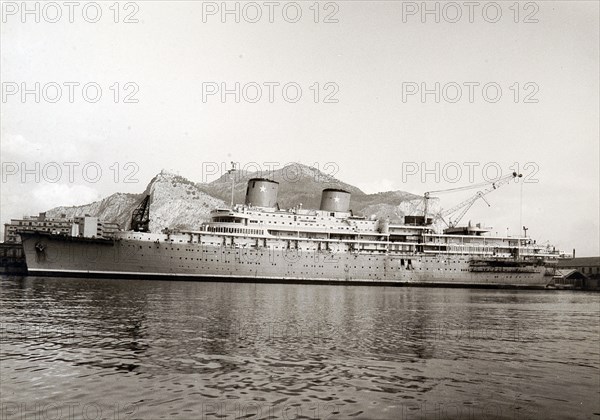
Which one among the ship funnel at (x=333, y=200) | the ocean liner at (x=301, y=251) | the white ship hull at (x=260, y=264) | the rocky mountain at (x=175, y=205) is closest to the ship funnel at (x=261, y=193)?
the ocean liner at (x=301, y=251)

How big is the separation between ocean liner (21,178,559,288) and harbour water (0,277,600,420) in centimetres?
2715

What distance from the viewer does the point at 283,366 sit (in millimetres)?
12562

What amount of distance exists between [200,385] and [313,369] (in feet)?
9.50

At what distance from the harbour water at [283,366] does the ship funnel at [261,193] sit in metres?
36.7

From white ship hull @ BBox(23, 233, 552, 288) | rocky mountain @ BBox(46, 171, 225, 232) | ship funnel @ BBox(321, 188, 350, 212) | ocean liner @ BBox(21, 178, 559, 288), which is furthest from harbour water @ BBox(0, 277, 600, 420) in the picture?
rocky mountain @ BBox(46, 171, 225, 232)

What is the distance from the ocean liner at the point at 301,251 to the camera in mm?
49594

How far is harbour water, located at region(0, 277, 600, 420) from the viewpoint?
945 centimetres

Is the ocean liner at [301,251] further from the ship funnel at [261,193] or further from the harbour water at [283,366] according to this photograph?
the harbour water at [283,366]

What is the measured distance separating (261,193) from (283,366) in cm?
4743

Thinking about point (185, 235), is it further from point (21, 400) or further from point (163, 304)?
point (21, 400)

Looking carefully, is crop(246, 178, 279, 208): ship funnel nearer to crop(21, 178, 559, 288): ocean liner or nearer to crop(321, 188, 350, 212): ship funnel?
crop(21, 178, 559, 288): ocean liner

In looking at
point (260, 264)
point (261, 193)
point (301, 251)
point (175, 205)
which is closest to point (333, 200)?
point (261, 193)

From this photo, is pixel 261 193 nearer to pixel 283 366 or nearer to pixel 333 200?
pixel 333 200

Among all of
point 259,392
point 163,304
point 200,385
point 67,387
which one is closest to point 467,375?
point 259,392
